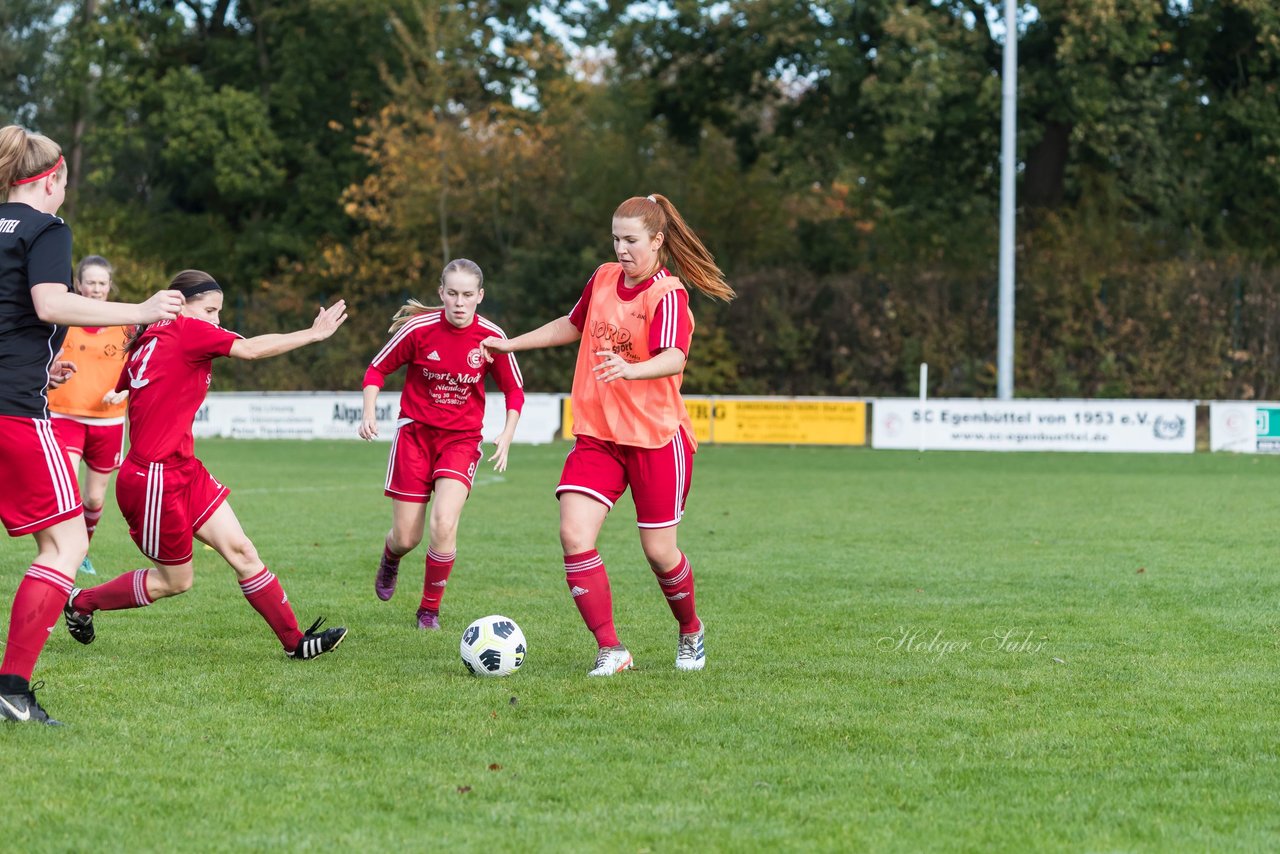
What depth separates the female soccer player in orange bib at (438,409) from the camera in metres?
7.55

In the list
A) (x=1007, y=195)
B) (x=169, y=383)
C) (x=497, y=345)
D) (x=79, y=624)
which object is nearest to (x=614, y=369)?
(x=497, y=345)

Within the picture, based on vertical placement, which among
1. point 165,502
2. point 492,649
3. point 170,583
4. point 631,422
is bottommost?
point 492,649

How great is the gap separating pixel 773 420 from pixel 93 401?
16467 millimetres

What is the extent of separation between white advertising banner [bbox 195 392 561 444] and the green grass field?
551 inches

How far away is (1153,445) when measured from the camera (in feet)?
75.3

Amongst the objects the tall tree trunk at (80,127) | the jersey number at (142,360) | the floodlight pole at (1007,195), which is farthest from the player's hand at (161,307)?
the tall tree trunk at (80,127)

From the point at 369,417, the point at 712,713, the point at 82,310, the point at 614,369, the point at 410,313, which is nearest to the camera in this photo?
the point at 82,310

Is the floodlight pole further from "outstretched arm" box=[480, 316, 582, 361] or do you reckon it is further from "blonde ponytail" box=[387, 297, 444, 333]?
"outstretched arm" box=[480, 316, 582, 361]

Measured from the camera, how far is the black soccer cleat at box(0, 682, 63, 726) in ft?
16.8

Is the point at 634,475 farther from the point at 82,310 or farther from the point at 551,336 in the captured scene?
the point at 82,310

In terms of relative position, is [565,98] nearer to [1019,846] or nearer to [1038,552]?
[1038,552]

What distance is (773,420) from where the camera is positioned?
24.5m

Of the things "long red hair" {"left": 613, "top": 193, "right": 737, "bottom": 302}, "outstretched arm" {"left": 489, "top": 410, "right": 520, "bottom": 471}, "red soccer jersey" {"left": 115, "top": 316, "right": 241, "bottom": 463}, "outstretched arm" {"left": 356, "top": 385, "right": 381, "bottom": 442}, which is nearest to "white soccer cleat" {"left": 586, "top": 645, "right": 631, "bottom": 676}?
"outstretched arm" {"left": 489, "top": 410, "right": 520, "bottom": 471}

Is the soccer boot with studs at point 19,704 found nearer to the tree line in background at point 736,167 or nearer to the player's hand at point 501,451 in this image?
the player's hand at point 501,451
